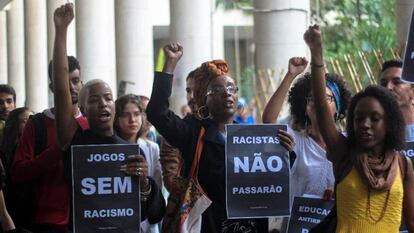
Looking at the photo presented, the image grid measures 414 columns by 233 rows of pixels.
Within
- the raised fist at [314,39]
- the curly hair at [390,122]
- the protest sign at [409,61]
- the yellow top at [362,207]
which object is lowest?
the yellow top at [362,207]

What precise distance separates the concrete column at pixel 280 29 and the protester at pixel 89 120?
28.2 feet

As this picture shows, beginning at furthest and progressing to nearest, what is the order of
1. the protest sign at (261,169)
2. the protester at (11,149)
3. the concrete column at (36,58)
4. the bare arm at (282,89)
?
the concrete column at (36,58), the bare arm at (282,89), the protester at (11,149), the protest sign at (261,169)

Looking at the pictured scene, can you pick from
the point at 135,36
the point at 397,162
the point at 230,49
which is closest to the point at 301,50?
the point at 135,36

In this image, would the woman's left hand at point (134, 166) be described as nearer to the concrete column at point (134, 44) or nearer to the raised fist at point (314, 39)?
the raised fist at point (314, 39)

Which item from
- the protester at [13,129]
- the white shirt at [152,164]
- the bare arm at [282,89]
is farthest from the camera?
the protester at [13,129]

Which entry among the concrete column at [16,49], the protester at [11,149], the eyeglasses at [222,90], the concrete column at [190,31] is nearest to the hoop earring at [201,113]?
the eyeglasses at [222,90]

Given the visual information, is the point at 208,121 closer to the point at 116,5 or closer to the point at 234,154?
the point at 234,154

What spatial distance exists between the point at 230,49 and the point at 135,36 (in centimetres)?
4137

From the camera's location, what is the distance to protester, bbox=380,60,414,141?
699 centimetres

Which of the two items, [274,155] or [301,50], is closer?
[274,155]

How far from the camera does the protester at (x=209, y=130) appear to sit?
20.7 feet

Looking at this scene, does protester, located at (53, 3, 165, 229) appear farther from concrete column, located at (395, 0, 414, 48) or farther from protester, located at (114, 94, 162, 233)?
concrete column, located at (395, 0, 414, 48)

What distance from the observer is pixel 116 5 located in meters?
22.9

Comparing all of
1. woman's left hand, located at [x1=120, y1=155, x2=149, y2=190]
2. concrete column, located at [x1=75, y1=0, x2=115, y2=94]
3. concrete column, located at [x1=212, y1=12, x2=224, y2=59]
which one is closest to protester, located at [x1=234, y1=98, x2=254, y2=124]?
woman's left hand, located at [x1=120, y1=155, x2=149, y2=190]
